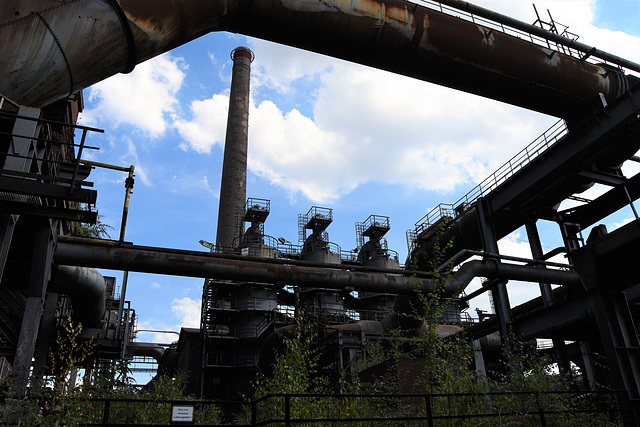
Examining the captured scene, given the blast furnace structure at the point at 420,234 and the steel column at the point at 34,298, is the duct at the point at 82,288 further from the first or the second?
the steel column at the point at 34,298

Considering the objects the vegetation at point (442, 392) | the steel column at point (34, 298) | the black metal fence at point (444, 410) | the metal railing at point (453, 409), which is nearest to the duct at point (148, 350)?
the black metal fence at point (444, 410)

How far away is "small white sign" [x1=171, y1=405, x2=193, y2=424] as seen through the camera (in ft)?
18.9

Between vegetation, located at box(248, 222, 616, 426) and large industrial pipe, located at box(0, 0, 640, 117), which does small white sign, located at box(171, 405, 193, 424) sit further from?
large industrial pipe, located at box(0, 0, 640, 117)

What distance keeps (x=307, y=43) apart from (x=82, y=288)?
9172 mm

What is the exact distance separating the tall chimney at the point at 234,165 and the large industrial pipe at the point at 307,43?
22.9m

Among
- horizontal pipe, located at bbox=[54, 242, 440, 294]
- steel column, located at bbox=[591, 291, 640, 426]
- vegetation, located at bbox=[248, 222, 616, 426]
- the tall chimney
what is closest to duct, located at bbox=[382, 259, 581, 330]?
horizontal pipe, located at bbox=[54, 242, 440, 294]

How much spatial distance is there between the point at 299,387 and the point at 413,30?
8.30 m

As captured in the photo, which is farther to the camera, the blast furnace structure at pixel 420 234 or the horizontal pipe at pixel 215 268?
the horizontal pipe at pixel 215 268

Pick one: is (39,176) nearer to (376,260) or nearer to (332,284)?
(332,284)

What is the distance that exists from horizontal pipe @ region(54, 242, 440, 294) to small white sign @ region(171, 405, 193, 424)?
160 inches

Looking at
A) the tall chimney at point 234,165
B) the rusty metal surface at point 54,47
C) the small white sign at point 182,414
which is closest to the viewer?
the small white sign at point 182,414

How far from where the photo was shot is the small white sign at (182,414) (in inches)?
227

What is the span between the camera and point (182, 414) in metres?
5.80

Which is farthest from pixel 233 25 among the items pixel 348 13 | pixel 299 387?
pixel 299 387
